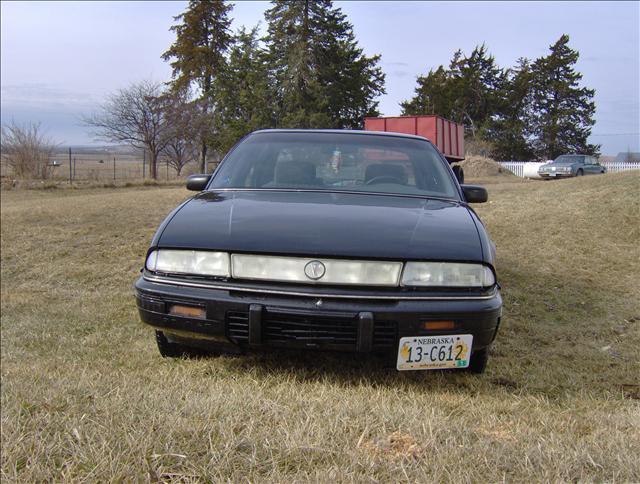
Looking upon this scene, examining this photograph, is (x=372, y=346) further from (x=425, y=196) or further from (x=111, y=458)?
(x=425, y=196)

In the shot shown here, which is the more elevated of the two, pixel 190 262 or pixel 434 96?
pixel 434 96

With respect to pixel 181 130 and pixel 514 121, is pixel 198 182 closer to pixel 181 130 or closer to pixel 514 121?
pixel 181 130

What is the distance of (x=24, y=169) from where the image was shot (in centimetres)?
2266

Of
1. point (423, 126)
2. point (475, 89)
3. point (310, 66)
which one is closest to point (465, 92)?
point (475, 89)

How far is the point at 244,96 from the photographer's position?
36469 mm

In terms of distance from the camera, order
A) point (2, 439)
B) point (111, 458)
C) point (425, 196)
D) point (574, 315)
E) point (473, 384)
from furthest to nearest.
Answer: point (574, 315) → point (425, 196) → point (473, 384) → point (2, 439) → point (111, 458)

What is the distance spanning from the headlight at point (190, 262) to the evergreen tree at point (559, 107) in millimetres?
49132

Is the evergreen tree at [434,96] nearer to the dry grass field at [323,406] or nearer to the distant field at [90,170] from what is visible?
the distant field at [90,170]

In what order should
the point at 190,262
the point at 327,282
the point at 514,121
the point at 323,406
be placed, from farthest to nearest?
the point at 514,121, the point at 190,262, the point at 327,282, the point at 323,406

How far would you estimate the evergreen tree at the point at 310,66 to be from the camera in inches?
1373

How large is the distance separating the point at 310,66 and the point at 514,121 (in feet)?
68.0

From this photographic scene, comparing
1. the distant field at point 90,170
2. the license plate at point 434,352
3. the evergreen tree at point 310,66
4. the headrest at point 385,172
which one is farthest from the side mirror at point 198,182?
the evergreen tree at point 310,66

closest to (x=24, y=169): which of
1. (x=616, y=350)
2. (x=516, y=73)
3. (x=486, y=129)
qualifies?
(x=616, y=350)

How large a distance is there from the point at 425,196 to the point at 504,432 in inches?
66.0
